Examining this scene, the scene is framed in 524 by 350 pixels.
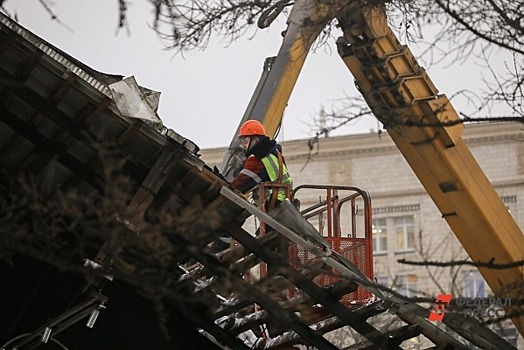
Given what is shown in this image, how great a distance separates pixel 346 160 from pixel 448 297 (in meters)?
41.7

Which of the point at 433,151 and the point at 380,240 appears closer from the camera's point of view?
the point at 433,151

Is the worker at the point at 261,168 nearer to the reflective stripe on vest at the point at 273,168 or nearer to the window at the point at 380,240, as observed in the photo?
the reflective stripe on vest at the point at 273,168

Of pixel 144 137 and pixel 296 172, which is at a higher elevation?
pixel 296 172

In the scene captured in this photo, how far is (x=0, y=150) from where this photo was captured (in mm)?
13477

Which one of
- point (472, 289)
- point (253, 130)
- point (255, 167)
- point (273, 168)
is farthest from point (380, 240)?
point (273, 168)

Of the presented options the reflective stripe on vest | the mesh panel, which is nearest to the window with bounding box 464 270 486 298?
the mesh panel

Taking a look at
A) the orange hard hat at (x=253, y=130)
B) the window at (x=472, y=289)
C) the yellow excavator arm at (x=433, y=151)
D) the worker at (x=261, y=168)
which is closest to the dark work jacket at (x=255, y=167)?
the worker at (x=261, y=168)

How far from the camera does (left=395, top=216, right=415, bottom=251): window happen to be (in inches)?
1988

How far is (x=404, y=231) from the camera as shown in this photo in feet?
170

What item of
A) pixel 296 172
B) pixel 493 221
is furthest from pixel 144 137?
pixel 296 172

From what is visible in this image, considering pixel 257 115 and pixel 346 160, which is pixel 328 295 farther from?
pixel 346 160

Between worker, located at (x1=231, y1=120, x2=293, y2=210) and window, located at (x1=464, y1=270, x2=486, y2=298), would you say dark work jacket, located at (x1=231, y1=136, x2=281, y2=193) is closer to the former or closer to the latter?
worker, located at (x1=231, y1=120, x2=293, y2=210)

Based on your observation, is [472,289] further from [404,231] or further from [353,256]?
[404,231]

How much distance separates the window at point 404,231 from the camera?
50.5 m
